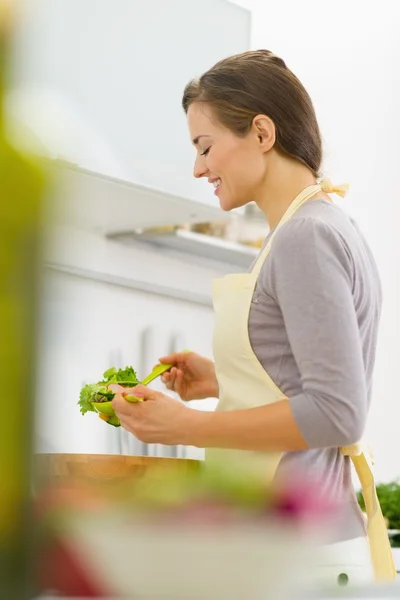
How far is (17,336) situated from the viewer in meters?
0.21

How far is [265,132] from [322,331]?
36 centimetres

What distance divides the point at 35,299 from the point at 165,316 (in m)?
2.68

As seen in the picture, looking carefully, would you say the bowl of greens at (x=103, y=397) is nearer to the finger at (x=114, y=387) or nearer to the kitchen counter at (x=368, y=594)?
the finger at (x=114, y=387)

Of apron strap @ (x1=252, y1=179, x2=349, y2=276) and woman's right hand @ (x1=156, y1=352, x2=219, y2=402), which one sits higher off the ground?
apron strap @ (x1=252, y1=179, x2=349, y2=276)

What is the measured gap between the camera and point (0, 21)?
0.22 m

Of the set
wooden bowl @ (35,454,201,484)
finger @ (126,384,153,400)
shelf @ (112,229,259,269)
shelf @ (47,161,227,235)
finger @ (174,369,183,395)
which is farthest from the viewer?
shelf @ (112,229,259,269)

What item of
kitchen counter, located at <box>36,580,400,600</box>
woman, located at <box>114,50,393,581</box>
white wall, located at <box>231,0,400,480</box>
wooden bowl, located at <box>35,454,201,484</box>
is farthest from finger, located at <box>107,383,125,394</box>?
white wall, located at <box>231,0,400,480</box>

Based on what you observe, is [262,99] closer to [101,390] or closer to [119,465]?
[101,390]

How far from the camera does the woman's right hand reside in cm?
130

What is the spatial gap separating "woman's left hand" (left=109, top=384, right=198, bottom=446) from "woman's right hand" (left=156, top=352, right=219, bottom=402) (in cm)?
45

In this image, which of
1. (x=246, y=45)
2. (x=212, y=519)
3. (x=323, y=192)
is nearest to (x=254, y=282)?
(x=323, y=192)

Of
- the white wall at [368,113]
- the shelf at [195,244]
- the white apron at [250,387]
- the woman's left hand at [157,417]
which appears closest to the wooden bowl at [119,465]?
the woman's left hand at [157,417]

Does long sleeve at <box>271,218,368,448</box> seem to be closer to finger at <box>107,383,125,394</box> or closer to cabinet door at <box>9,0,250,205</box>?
finger at <box>107,383,125,394</box>

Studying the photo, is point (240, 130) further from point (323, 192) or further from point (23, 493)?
point (23, 493)
